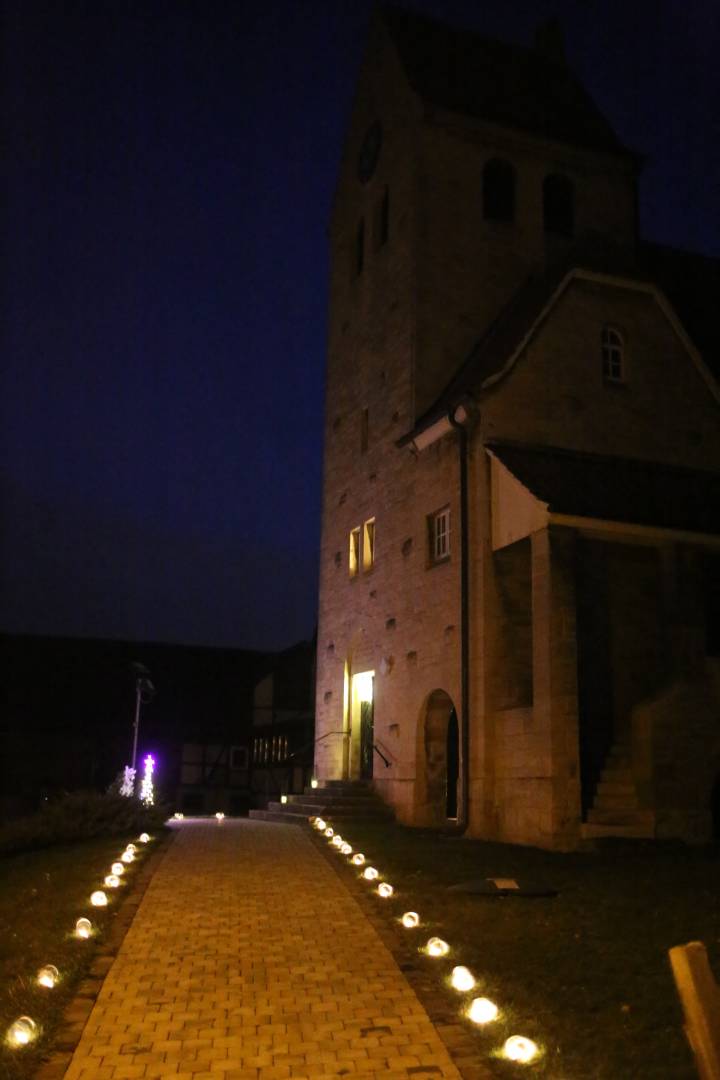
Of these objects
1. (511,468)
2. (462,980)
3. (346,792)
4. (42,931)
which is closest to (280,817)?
(346,792)

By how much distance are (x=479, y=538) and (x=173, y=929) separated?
10564 millimetres

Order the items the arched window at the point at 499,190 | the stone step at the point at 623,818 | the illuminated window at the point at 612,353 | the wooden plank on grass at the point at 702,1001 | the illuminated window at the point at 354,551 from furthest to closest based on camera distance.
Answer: the illuminated window at the point at 354,551, the arched window at the point at 499,190, the illuminated window at the point at 612,353, the stone step at the point at 623,818, the wooden plank on grass at the point at 702,1001

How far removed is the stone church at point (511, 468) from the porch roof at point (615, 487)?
7 cm

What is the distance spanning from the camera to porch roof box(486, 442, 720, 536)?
53.3ft

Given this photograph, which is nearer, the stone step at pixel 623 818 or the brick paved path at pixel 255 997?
the brick paved path at pixel 255 997

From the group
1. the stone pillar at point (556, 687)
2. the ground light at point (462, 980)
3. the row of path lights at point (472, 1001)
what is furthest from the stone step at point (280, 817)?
the ground light at point (462, 980)

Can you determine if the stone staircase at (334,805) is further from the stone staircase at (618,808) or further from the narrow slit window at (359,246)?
the narrow slit window at (359,246)

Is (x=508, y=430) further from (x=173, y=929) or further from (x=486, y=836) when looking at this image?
(x=173, y=929)

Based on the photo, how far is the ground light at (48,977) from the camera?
643cm

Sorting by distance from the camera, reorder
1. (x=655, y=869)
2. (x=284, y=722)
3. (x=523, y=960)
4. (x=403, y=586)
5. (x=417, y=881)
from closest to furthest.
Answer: (x=523, y=960) → (x=417, y=881) → (x=655, y=869) → (x=403, y=586) → (x=284, y=722)

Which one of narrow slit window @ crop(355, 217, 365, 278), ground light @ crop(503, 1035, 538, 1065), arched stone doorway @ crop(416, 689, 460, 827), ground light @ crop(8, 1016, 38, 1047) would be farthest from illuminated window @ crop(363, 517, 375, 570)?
ground light @ crop(503, 1035, 538, 1065)

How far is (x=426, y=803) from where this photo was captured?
65.1 feet

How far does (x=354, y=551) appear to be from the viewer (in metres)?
24.4

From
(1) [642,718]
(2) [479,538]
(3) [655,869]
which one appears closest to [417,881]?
(3) [655,869]
